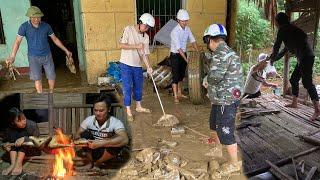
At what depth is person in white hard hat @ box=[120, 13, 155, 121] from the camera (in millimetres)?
5632

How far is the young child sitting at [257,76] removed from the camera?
811cm

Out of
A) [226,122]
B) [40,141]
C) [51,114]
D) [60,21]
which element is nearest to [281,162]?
[226,122]

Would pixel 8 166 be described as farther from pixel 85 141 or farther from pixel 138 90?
pixel 138 90

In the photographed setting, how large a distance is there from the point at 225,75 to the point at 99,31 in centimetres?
540

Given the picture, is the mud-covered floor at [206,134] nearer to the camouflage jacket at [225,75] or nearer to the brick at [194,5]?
the camouflage jacket at [225,75]

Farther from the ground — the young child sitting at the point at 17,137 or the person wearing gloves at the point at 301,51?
the person wearing gloves at the point at 301,51

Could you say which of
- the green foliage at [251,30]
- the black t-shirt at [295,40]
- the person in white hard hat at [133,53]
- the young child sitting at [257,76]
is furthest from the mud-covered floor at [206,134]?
the green foliage at [251,30]

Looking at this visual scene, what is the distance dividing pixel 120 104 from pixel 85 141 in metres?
1.80

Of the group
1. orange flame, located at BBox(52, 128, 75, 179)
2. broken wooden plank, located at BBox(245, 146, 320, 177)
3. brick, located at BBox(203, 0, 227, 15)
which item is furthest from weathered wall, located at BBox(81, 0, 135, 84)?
broken wooden plank, located at BBox(245, 146, 320, 177)

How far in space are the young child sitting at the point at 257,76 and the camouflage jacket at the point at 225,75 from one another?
4264 millimetres

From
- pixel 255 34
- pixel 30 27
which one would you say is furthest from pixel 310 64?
pixel 255 34

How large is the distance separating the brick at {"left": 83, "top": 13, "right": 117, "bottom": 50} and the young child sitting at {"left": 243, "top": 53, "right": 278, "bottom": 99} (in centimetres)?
393

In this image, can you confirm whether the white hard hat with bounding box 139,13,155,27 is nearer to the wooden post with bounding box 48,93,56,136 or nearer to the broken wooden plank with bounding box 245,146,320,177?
the wooden post with bounding box 48,93,56,136

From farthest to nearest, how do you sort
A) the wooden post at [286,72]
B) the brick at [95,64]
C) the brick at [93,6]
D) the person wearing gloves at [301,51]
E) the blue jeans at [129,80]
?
the wooden post at [286,72] < the brick at [95,64] < the brick at [93,6] < the person wearing gloves at [301,51] < the blue jeans at [129,80]
